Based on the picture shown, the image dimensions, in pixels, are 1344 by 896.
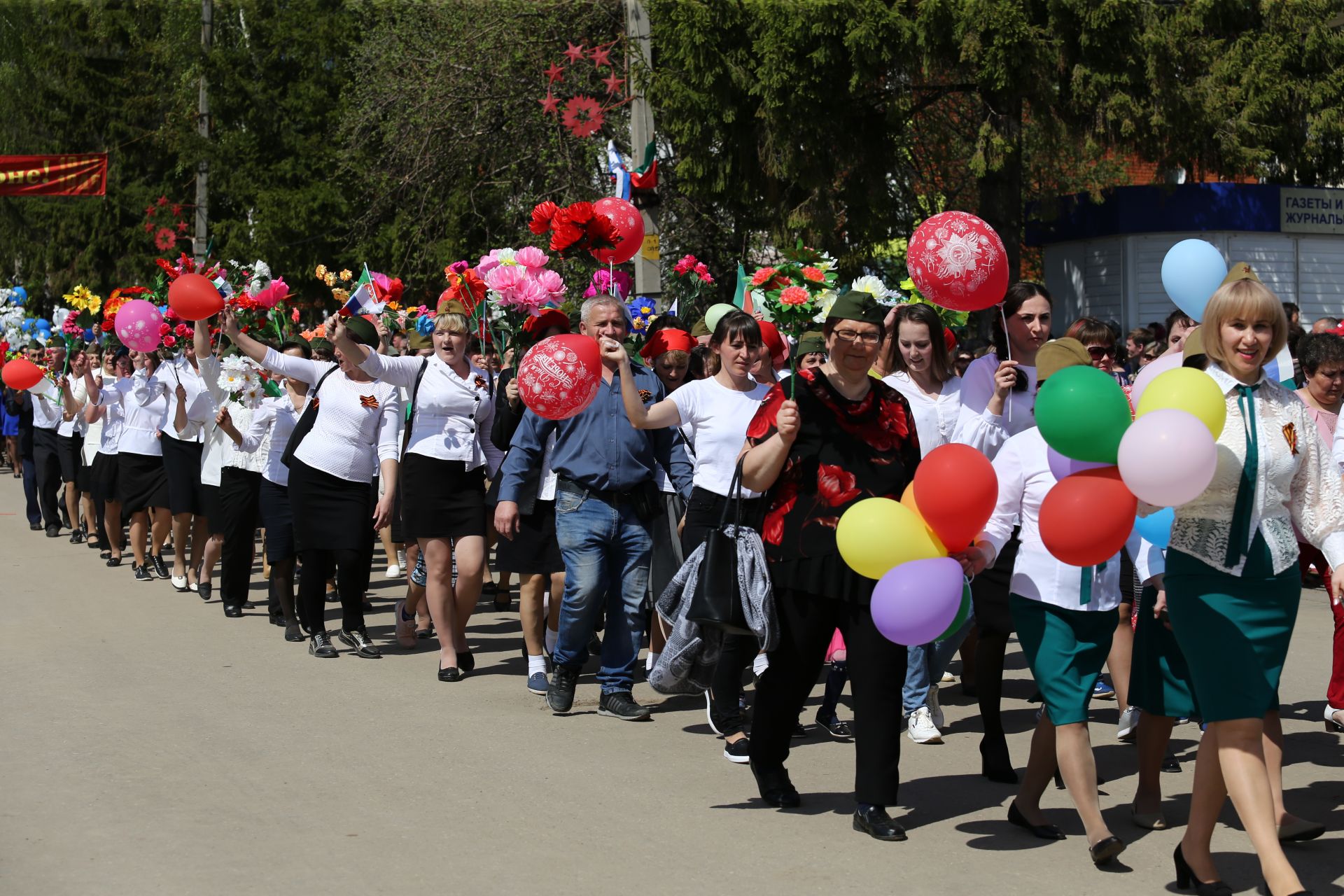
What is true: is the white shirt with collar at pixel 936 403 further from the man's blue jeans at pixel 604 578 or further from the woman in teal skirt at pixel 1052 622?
the man's blue jeans at pixel 604 578

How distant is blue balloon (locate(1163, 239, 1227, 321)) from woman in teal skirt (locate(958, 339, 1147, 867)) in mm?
412

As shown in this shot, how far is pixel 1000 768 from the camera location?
21.1 ft

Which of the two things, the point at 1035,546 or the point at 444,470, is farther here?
the point at 444,470

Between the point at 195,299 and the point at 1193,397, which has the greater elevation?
the point at 195,299

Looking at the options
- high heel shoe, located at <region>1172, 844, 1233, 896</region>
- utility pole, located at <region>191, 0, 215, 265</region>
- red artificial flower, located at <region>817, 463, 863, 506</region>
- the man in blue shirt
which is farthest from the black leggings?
utility pole, located at <region>191, 0, 215, 265</region>

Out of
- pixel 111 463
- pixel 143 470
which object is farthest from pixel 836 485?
pixel 111 463

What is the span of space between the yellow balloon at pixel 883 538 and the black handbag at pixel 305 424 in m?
4.96

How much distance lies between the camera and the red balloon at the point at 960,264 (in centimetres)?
592

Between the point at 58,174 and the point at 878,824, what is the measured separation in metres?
30.1

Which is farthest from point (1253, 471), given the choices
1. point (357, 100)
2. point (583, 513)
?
point (357, 100)

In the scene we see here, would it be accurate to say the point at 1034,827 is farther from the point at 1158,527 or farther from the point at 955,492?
the point at 955,492

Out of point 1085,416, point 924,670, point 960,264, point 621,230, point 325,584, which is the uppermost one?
point 621,230

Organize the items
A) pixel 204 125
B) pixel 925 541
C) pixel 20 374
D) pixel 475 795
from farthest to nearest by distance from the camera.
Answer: pixel 204 125 < pixel 20 374 < pixel 475 795 < pixel 925 541

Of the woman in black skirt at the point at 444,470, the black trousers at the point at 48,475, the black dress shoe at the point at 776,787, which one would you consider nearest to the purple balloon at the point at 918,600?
the black dress shoe at the point at 776,787
